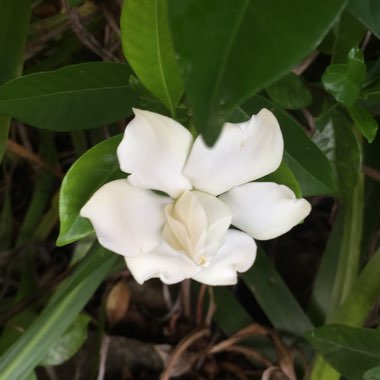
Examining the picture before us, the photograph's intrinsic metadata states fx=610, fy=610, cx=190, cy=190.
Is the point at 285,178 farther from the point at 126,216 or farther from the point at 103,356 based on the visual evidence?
the point at 103,356

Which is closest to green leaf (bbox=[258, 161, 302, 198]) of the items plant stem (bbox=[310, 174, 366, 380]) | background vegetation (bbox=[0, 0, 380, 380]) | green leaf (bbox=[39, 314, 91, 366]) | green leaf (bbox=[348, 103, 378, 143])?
background vegetation (bbox=[0, 0, 380, 380])

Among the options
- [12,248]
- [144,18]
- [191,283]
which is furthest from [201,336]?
[144,18]

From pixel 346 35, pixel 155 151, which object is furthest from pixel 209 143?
pixel 346 35

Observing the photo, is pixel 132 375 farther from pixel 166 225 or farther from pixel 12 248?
pixel 166 225

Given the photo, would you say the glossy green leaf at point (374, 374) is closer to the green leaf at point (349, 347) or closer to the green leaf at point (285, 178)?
the green leaf at point (349, 347)

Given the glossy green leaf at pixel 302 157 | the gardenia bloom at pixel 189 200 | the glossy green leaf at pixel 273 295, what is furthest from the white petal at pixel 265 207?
the glossy green leaf at pixel 273 295
